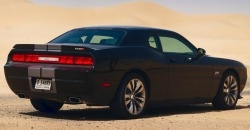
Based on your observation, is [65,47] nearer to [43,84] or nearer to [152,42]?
[43,84]

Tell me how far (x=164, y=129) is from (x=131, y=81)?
1448 millimetres

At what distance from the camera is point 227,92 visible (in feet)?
41.8

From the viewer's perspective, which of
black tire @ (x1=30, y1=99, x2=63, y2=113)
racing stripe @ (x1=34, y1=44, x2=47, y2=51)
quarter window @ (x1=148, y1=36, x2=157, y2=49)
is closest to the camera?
racing stripe @ (x1=34, y1=44, x2=47, y2=51)

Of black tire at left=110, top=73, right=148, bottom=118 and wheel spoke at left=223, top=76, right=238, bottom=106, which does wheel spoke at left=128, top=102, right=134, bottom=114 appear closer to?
black tire at left=110, top=73, right=148, bottom=118

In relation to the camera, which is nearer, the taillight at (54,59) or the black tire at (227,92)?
the taillight at (54,59)

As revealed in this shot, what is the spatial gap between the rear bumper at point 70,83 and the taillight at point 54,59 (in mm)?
84

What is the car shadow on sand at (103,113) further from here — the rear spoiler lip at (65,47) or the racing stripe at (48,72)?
the rear spoiler lip at (65,47)

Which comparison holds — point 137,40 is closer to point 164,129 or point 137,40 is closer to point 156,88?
point 156,88

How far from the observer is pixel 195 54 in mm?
12062

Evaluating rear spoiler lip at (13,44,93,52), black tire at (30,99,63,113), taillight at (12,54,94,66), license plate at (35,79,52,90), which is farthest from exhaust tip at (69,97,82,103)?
black tire at (30,99,63,113)

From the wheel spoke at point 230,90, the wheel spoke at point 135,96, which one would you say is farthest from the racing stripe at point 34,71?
the wheel spoke at point 230,90

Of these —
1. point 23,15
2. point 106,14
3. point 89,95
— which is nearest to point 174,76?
point 89,95

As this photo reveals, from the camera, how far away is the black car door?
11438 millimetres

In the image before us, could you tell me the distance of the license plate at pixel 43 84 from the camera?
33.8ft
